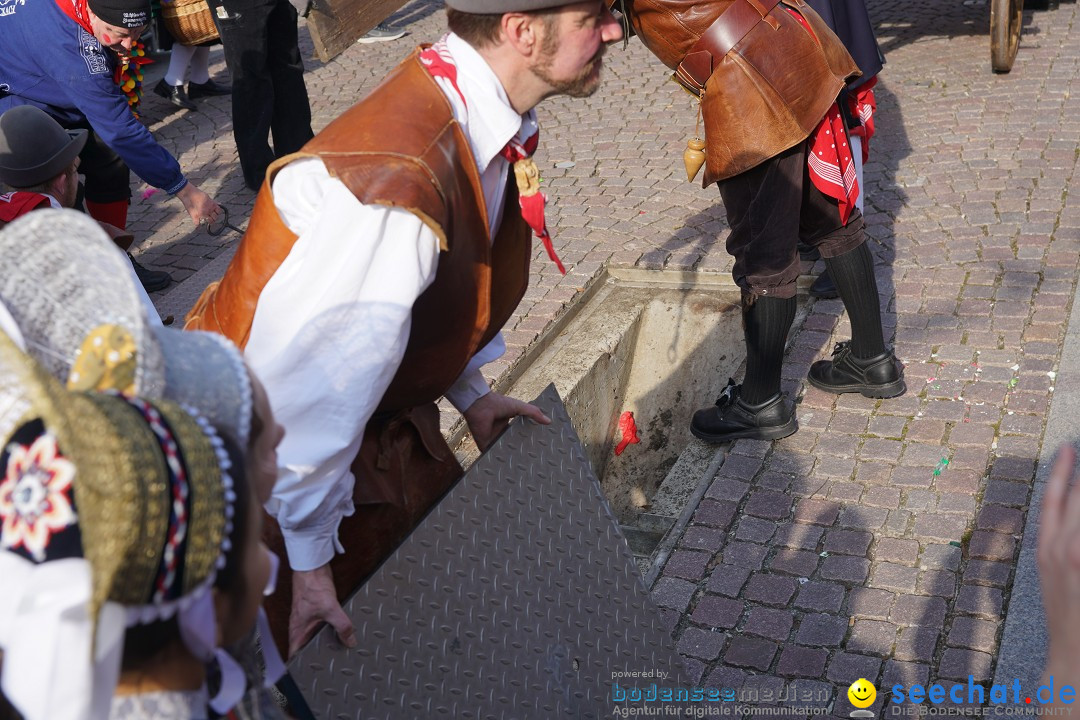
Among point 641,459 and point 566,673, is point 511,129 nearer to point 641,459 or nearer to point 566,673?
point 566,673

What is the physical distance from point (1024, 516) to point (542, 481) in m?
1.78

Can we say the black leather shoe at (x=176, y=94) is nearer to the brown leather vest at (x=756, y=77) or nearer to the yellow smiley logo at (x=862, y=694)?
the brown leather vest at (x=756, y=77)

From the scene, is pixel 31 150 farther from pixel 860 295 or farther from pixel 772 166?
pixel 860 295

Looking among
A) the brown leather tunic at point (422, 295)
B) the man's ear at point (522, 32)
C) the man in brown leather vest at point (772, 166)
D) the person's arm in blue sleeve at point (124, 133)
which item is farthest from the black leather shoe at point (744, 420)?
the person's arm in blue sleeve at point (124, 133)

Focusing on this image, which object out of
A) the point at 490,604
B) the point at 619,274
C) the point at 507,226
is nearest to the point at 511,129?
the point at 507,226

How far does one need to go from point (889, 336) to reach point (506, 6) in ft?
9.00

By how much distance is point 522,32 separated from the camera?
196 cm

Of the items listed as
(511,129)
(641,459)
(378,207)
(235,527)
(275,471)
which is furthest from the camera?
(641,459)

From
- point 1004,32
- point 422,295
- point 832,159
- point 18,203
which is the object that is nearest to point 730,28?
point 832,159

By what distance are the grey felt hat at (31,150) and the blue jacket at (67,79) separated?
0.52 meters

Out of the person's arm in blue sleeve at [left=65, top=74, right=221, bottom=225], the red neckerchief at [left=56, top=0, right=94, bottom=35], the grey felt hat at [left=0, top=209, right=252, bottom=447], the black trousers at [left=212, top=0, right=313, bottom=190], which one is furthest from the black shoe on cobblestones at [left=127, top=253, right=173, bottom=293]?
the grey felt hat at [left=0, top=209, right=252, bottom=447]

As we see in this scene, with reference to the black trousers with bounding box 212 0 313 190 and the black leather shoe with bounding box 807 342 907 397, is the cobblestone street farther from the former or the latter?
the black trousers with bounding box 212 0 313 190

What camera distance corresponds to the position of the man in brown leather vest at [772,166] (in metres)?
3.24

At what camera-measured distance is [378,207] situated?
67.5 inches
